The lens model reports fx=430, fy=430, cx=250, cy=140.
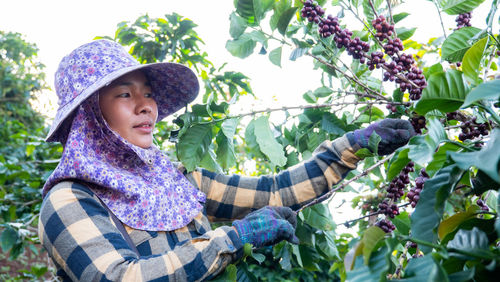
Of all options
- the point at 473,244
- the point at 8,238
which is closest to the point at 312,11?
the point at 473,244

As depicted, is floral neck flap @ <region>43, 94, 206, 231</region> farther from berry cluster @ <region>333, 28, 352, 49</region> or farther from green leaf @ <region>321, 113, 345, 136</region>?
berry cluster @ <region>333, 28, 352, 49</region>

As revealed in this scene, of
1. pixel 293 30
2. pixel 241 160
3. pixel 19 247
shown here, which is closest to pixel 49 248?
pixel 293 30

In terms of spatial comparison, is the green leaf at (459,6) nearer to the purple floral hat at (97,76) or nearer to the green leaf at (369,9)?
the green leaf at (369,9)

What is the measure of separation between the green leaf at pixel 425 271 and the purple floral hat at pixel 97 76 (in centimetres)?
112

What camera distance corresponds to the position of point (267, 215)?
1244 mm

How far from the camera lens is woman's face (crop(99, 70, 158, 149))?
4.91 feet

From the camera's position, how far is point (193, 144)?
4.71 ft

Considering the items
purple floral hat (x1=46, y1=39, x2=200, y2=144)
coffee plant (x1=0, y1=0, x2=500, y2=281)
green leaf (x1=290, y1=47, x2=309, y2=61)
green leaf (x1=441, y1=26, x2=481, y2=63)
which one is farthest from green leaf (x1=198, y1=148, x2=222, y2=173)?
green leaf (x1=441, y1=26, x2=481, y2=63)

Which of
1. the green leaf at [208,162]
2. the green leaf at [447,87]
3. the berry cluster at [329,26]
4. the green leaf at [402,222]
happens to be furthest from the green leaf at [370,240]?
the green leaf at [208,162]

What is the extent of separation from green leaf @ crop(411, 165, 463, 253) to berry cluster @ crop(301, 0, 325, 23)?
72 centimetres

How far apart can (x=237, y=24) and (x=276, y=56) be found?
0.16m

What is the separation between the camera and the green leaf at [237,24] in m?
1.35

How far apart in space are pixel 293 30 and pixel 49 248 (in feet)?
3.12

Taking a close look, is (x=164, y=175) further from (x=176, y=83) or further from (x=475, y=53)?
(x=475, y=53)
